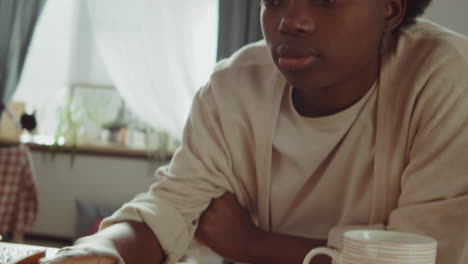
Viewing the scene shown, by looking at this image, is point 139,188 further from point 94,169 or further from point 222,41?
point 222,41

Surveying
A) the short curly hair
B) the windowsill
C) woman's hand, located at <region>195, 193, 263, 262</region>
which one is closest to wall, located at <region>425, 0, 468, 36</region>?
the short curly hair

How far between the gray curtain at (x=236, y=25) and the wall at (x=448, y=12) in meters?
0.89

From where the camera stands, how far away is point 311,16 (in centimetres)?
106

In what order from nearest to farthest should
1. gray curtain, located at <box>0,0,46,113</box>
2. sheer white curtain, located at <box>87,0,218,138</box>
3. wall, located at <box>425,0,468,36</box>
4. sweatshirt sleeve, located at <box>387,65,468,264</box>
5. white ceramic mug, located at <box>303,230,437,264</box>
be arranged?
white ceramic mug, located at <box>303,230,437,264</box>
sweatshirt sleeve, located at <box>387,65,468,264</box>
wall, located at <box>425,0,468,36</box>
sheer white curtain, located at <box>87,0,218,138</box>
gray curtain, located at <box>0,0,46,113</box>

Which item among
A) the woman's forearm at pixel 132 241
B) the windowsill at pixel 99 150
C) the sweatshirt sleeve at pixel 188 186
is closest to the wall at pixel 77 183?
the windowsill at pixel 99 150

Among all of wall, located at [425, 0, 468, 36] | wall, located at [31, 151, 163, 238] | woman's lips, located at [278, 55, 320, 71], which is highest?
woman's lips, located at [278, 55, 320, 71]

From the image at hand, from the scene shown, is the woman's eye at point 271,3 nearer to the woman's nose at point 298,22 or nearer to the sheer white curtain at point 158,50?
the woman's nose at point 298,22

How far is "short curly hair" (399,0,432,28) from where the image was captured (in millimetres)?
1266

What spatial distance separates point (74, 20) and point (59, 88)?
454 millimetres

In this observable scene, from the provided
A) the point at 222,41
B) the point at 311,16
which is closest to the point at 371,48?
the point at 311,16

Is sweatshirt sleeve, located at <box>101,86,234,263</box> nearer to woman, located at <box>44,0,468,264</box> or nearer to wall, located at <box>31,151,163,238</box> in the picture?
woman, located at <box>44,0,468,264</box>

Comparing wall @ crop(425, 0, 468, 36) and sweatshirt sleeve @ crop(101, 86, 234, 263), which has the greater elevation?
wall @ crop(425, 0, 468, 36)

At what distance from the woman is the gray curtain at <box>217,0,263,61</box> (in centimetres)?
190

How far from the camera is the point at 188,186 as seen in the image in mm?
1286
